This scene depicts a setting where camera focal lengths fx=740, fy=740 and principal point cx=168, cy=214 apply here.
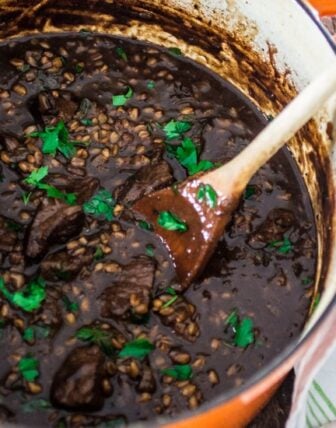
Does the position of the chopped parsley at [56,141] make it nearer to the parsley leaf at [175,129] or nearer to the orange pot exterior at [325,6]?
the parsley leaf at [175,129]

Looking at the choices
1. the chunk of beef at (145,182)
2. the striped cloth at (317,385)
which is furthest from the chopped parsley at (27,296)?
the striped cloth at (317,385)

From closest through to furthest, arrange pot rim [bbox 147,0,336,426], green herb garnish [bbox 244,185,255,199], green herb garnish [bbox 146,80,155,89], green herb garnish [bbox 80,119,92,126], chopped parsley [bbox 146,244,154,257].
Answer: pot rim [bbox 147,0,336,426]
chopped parsley [bbox 146,244,154,257]
green herb garnish [bbox 244,185,255,199]
green herb garnish [bbox 80,119,92,126]
green herb garnish [bbox 146,80,155,89]

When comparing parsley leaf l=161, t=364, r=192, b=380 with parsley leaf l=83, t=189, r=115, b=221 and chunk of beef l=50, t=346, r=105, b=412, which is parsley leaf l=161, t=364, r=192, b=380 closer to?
chunk of beef l=50, t=346, r=105, b=412

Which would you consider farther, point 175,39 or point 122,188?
point 175,39

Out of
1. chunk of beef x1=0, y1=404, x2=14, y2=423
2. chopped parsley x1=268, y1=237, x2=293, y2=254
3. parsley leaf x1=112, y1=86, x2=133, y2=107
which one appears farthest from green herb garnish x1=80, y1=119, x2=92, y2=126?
chunk of beef x1=0, y1=404, x2=14, y2=423

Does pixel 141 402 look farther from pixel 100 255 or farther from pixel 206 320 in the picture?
pixel 100 255

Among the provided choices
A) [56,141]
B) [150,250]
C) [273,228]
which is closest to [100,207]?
[150,250]

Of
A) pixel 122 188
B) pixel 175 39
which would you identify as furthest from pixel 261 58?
pixel 122 188
